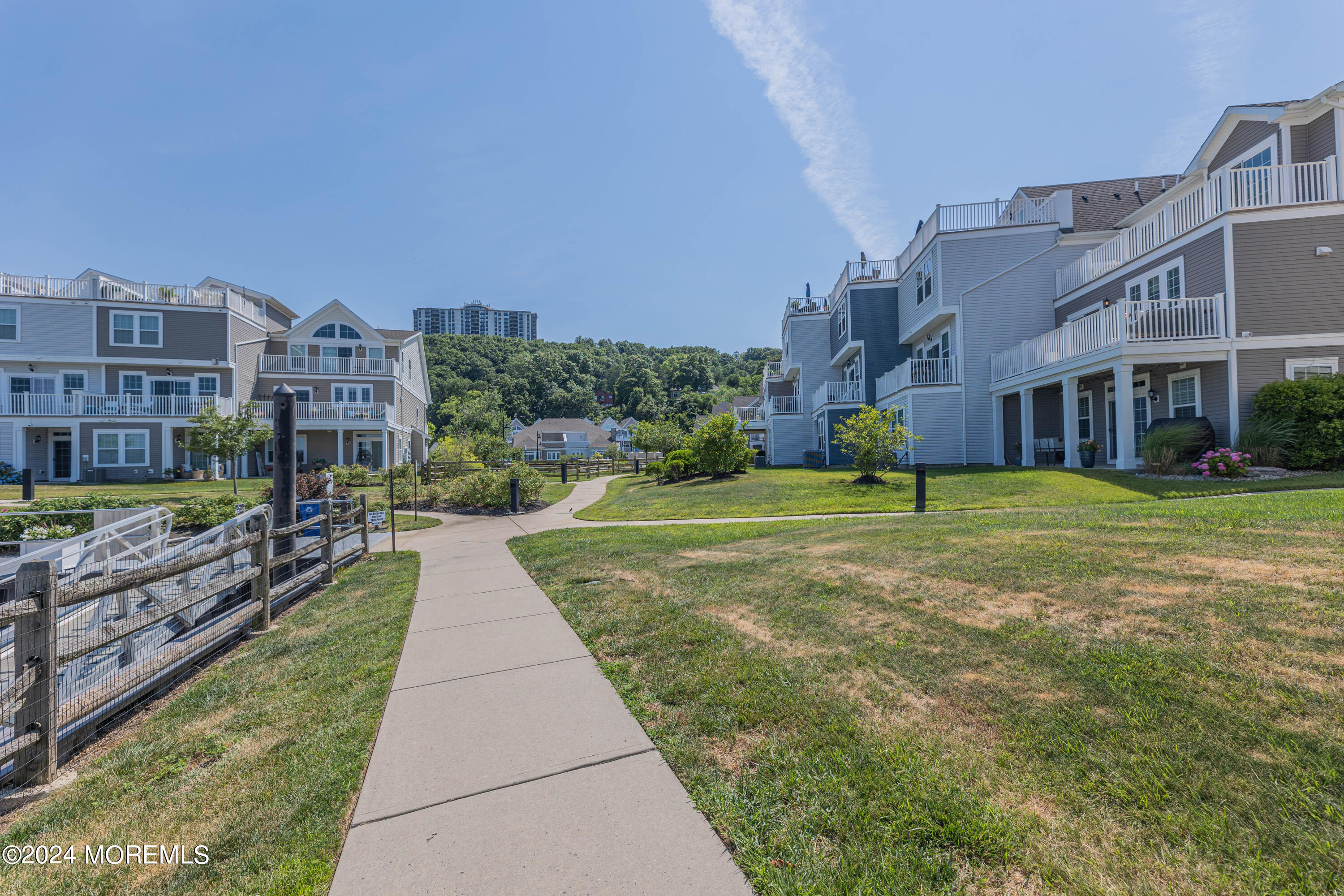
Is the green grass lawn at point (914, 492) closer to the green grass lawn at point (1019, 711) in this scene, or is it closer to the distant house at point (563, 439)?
the green grass lawn at point (1019, 711)

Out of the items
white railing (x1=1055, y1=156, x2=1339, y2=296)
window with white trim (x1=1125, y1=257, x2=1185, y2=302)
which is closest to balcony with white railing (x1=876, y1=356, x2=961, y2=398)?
window with white trim (x1=1125, y1=257, x2=1185, y2=302)

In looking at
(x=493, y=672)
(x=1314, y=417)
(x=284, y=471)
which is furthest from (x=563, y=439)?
(x=493, y=672)

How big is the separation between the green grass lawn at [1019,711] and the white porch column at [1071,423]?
11.9m

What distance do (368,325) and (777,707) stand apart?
116 ft

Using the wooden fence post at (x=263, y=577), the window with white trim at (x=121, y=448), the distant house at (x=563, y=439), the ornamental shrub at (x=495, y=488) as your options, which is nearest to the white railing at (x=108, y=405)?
the window with white trim at (x=121, y=448)

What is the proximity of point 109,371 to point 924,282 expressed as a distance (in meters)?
36.8

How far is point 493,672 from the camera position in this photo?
422 cm

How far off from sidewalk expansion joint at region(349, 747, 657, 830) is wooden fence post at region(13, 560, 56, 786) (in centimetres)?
221

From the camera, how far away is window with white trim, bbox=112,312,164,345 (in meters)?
27.1

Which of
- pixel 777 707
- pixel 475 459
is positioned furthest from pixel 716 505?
pixel 475 459

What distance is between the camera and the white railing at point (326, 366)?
3081 cm

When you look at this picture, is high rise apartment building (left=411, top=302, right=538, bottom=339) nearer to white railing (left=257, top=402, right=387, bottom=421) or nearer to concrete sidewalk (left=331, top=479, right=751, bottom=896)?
white railing (left=257, top=402, right=387, bottom=421)

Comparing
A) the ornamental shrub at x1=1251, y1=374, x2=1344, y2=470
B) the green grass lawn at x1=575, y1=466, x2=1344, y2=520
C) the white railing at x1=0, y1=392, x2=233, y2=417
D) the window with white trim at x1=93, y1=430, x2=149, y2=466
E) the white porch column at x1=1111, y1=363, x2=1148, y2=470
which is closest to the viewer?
the green grass lawn at x1=575, y1=466, x2=1344, y2=520

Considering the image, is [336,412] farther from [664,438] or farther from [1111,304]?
[1111,304]
